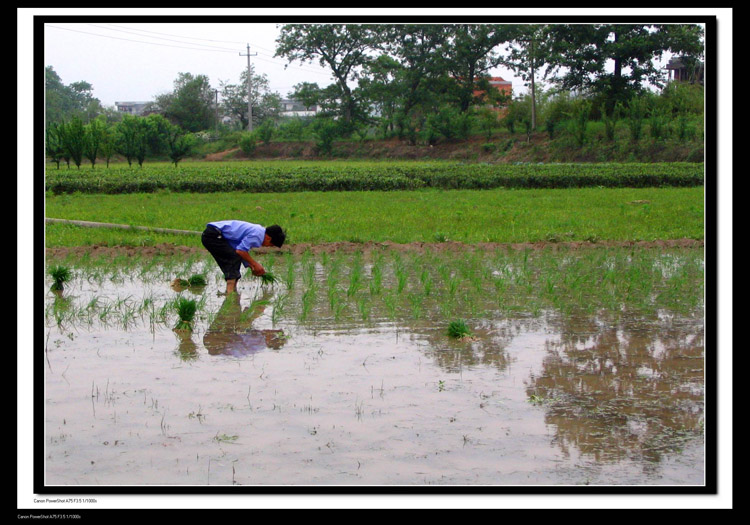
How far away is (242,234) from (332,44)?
36.2 meters


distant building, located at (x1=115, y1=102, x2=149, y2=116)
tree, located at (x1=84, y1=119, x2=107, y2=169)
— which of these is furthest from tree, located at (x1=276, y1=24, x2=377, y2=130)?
distant building, located at (x1=115, y1=102, x2=149, y2=116)

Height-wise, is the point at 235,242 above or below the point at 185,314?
above

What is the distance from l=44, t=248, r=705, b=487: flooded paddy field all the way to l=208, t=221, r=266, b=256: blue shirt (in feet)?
1.88

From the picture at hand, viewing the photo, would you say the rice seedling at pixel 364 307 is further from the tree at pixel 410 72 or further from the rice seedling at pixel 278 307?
the tree at pixel 410 72

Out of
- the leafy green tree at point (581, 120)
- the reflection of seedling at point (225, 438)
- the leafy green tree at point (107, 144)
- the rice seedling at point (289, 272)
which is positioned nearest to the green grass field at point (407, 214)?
the rice seedling at point (289, 272)

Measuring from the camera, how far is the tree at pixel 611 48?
32.7 m

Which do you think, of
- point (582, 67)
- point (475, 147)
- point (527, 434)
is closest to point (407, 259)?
point (527, 434)

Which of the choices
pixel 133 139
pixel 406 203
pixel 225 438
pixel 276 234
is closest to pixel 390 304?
pixel 276 234

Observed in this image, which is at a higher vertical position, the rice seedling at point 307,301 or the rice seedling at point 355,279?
the rice seedling at point 355,279

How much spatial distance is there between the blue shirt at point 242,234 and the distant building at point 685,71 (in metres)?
34.6

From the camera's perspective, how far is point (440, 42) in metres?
44.6

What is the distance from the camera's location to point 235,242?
845cm

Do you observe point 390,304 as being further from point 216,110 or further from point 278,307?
point 216,110

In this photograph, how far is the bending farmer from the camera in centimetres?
822
